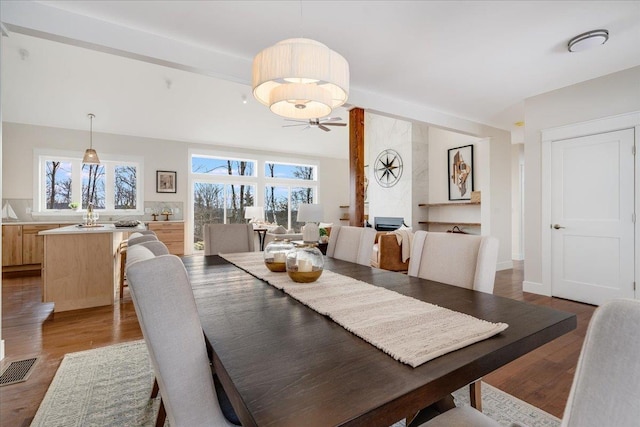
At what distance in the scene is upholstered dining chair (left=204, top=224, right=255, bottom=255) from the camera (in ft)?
9.53

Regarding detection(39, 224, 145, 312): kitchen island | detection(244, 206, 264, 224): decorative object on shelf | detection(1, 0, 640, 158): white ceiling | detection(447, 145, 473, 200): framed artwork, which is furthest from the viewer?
detection(244, 206, 264, 224): decorative object on shelf

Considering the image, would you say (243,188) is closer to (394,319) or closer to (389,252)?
(389,252)

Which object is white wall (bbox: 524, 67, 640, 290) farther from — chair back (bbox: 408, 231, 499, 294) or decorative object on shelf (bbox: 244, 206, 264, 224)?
decorative object on shelf (bbox: 244, 206, 264, 224)

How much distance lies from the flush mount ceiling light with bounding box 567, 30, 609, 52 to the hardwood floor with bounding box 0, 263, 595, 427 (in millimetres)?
2557

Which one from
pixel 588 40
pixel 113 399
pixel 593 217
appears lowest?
pixel 113 399

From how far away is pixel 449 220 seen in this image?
6605 millimetres

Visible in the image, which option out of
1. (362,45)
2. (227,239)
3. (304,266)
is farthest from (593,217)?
(227,239)

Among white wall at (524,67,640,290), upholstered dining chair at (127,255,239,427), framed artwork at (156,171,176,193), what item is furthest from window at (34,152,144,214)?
white wall at (524,67,640,290)

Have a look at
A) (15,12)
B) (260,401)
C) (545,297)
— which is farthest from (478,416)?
(545,297)

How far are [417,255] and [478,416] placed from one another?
43.2 inches

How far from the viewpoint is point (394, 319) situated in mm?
1035

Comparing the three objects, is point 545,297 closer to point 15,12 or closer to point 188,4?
point 188,4

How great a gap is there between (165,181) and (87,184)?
145cm

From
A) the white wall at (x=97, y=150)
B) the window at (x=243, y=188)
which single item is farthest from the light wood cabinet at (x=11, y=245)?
the window at (x=243, y=188)
